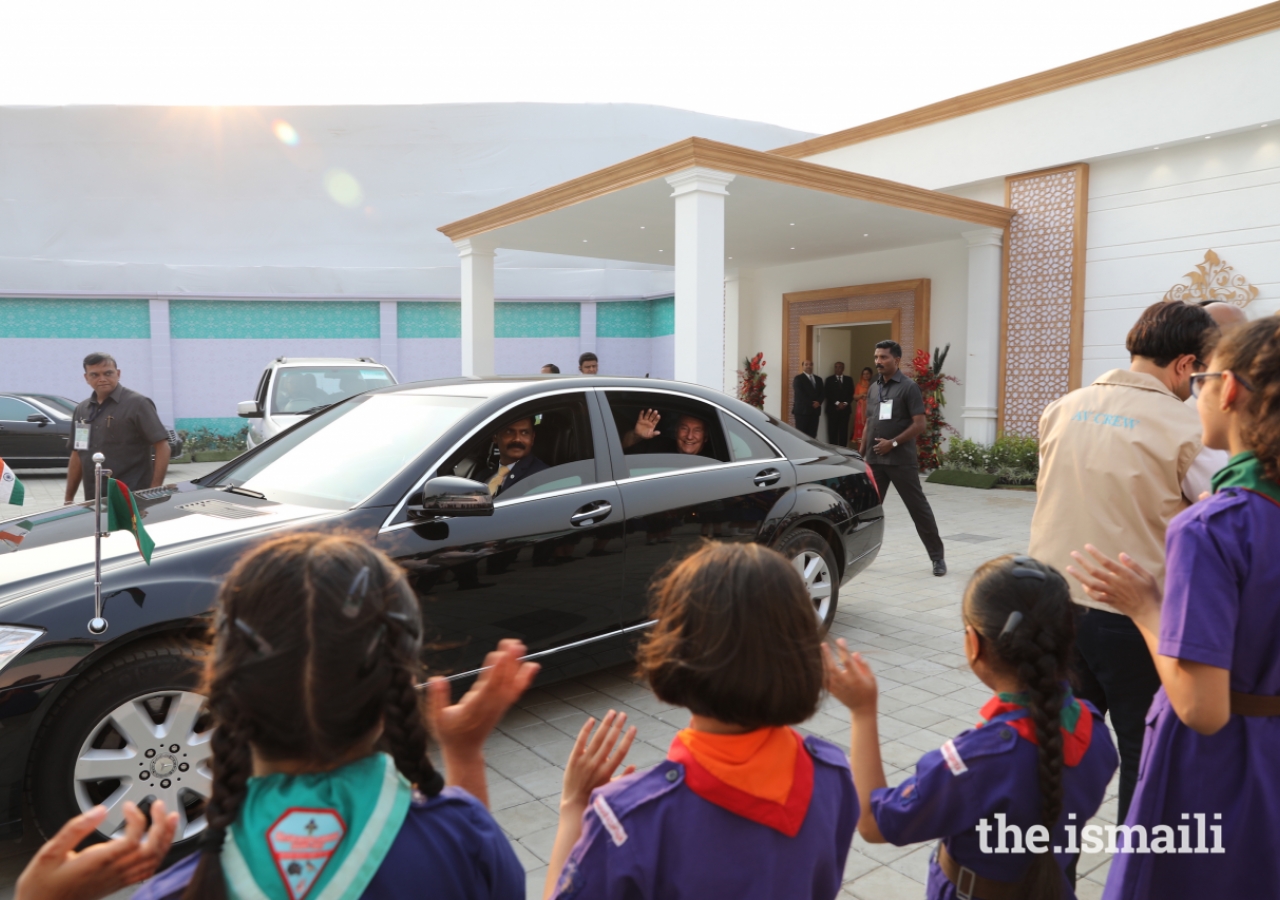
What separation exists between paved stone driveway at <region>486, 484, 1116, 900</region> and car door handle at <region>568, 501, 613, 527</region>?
95 centimetres

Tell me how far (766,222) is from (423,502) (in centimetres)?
1099

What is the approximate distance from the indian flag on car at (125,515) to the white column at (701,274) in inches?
315

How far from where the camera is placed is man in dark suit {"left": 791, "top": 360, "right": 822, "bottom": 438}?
16953 millimetres

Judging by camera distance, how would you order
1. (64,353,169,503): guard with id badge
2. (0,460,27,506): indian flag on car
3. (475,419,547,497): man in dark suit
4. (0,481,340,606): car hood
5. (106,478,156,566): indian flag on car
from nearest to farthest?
(106,478,156,566): indian flag on car → (0,481,340,606): car hood → (475,419,547,497): man in dark suit → (0,460,27,506): indian flag on car → (64,353,169,503): guard with id badge

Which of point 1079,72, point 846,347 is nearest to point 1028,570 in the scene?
point 1079,72

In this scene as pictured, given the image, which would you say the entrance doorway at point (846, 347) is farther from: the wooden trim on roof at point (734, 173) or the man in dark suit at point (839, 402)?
the wooden trim on roof at point (734, 173)

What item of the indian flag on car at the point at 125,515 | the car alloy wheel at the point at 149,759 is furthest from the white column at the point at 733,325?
the indian flag on car at the point at 125,515

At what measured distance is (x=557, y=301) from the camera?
24016 mm

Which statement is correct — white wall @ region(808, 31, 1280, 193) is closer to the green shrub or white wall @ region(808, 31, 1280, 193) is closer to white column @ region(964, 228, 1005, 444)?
white column @ region(964, 228, 1005, 444)

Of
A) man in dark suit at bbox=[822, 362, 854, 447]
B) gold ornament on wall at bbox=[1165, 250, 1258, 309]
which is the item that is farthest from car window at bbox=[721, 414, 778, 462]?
man in dark suit at bbox=[822, 362, 854, 447]

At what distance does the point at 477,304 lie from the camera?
15.5 metres

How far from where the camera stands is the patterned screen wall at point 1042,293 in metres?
13.4

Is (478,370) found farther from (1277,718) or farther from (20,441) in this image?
(1277,718)

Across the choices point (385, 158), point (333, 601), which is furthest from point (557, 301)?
point (333, 601)
